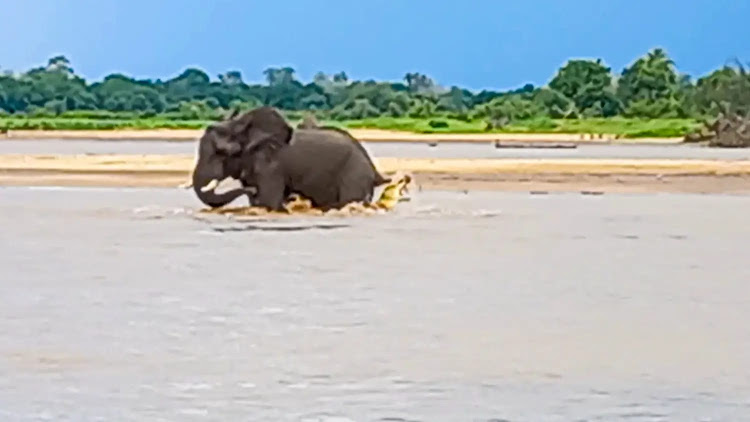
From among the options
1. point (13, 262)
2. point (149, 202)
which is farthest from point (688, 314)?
point (149, 202)

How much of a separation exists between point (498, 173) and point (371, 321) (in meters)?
16.3

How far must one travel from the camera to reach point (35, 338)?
805 centimetres

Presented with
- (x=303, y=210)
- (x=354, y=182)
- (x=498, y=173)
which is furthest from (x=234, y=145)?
(x=498, y=173)

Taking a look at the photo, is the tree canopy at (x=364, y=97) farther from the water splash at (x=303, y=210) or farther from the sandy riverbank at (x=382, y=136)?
the water splash at (x=303, y=210)

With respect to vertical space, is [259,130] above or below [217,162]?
above

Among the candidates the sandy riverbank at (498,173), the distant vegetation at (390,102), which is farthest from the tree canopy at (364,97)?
the sandy riverbank at (498,173)

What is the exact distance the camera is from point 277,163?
16.0 metres

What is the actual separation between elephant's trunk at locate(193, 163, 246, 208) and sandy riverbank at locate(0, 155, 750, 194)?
20.2ft

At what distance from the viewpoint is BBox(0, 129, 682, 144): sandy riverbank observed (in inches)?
1852

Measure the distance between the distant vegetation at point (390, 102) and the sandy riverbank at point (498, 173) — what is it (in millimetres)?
24870

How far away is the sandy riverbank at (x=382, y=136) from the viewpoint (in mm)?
47037

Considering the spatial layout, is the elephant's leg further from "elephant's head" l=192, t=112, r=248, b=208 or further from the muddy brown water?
"elephant's head" l=192, t=112, r=248, b=208

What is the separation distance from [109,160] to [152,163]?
1.71 m

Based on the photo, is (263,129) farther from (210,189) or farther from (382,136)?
(382,136)
